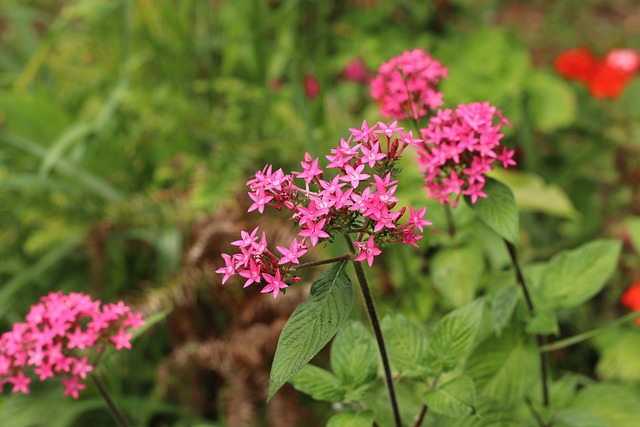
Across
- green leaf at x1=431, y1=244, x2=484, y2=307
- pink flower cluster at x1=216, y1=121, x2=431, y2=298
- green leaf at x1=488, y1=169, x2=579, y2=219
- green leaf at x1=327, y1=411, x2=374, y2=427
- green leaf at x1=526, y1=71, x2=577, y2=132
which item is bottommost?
green leaf at x1=327, y1=411, x2=374, y2=427

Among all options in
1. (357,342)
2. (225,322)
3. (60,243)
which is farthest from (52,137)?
(357,342)

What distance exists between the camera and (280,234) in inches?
72.0

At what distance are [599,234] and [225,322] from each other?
112 centimetres

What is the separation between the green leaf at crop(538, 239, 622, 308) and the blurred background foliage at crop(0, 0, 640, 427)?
0.47 feet

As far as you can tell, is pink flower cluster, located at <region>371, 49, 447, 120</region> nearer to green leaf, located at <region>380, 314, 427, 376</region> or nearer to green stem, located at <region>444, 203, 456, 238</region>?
green stem, located at <region>444, 203, 456, 238</region>

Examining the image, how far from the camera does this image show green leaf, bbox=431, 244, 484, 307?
4.04 feet

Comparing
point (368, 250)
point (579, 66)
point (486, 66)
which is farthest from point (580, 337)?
point (579, 66)

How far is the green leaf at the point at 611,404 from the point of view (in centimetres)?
120

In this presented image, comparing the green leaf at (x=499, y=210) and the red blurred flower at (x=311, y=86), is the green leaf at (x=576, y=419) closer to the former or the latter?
the green leaf at (x=499, y=210)

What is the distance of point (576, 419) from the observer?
1.07 meters

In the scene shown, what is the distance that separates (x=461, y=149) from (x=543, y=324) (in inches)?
13.0

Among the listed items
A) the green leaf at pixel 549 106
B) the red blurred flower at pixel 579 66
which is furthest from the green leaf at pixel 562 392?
the red blurred flower at pixel 579 66

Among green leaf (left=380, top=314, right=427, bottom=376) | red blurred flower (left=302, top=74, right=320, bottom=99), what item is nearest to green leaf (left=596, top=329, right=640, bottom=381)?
green leaf (left=380, top=314, right=427, bottom=376)

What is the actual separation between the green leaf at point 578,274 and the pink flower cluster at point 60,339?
681 millimetres
